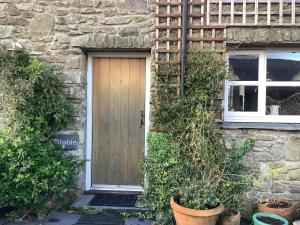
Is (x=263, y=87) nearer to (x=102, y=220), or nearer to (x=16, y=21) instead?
(x=102, y=220)

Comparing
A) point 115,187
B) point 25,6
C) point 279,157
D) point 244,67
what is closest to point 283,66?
point 244,67

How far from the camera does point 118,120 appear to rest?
5.23 m

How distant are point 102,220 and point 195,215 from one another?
1356mm

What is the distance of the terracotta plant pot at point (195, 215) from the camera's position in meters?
3.69

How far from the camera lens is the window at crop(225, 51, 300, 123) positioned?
4.81 m

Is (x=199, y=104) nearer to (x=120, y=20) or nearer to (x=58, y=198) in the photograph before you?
(x=120, y=20)

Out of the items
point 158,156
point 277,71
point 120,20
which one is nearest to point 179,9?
point 120,20

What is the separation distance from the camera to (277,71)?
15.9ft

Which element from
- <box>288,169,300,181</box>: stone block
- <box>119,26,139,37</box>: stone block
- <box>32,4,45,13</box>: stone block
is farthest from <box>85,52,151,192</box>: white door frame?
<box>288,169,300,181</box>: stone block

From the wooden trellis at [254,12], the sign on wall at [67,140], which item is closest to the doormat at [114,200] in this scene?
the sign on wall at [67,140]

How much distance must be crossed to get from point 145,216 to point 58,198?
129cm

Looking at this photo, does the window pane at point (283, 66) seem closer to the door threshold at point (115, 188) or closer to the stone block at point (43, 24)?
the door threshold at point (115, 188)

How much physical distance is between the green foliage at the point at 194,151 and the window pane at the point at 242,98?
0.36 metres

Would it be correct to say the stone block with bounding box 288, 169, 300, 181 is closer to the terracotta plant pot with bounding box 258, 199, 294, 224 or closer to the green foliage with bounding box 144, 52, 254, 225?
the terracotta plant pot with bounding box 258, 199, 294, 224
